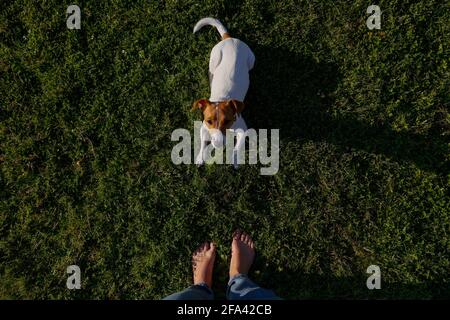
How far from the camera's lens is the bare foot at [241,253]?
4480 mm

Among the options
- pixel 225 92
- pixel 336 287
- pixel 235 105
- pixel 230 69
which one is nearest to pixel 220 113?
pixel 235 105

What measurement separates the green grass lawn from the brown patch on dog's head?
0.88m

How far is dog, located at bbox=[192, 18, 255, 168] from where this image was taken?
12.3ft

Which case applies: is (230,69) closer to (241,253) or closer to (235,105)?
(235,105)

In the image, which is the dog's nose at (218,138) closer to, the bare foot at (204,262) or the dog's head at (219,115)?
the dog's head at (219,115)

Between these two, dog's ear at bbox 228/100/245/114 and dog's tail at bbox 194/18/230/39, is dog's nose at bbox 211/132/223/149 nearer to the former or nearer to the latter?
dog's ear at bbox 228/100/245/114

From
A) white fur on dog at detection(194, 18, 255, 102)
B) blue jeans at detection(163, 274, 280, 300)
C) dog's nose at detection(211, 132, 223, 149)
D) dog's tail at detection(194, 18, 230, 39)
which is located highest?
dog's tail at detection(194, 18, 230, 39)

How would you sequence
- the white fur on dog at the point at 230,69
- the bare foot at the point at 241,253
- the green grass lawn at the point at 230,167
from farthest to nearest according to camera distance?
the green grass lawn at the point at 230,167 → the bare foot at the point at 241,253 → the white fur on dog at the point at 230,69

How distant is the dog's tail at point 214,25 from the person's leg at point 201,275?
2260 mm

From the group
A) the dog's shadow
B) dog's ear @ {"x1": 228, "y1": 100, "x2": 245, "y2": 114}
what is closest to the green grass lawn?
the dog's shadow

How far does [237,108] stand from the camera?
382 centimetres

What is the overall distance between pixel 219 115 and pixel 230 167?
41.6 inches

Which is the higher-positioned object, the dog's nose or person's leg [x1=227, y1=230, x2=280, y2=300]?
the dog's nose

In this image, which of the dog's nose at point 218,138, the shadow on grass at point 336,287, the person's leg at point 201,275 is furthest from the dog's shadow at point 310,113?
the person's leg at point 201,275
